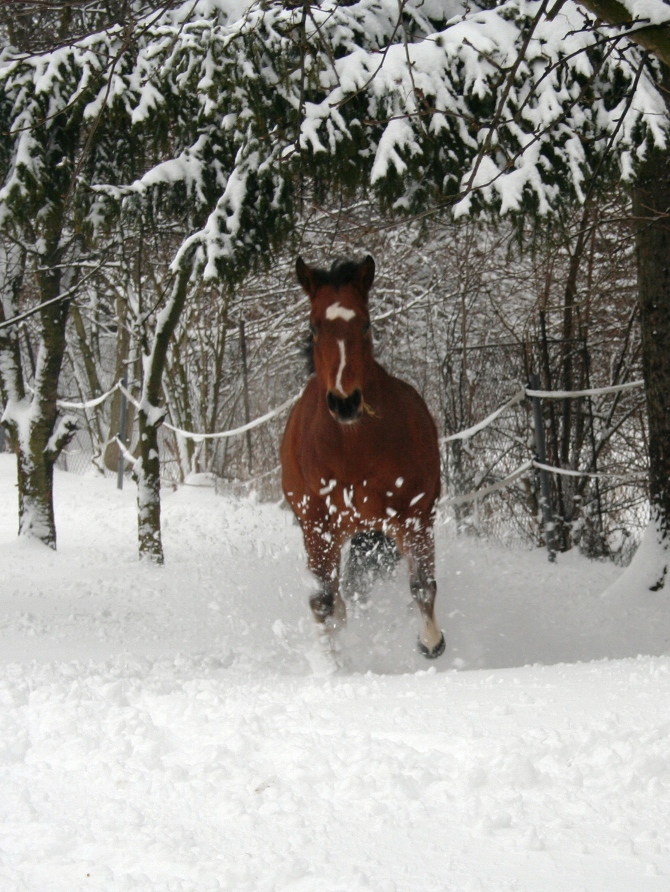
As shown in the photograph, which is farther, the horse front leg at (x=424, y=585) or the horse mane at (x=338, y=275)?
the horse front leg at (x=424, y=585)

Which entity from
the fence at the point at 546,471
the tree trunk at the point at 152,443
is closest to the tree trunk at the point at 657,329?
the fence at the point at 546,471

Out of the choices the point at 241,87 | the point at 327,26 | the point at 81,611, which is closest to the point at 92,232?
the point at 241,87

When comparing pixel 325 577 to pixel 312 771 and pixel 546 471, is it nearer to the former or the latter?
pixel 312 771

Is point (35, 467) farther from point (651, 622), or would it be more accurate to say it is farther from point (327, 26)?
point (651, 622)

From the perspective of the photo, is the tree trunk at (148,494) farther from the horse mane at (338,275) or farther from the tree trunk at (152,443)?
the horse mane at (338,275)

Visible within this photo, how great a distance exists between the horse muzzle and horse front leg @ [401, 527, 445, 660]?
1.09 m

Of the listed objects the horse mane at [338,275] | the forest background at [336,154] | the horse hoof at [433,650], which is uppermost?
the forest background at [336,154]

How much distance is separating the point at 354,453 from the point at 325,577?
2.66 feet

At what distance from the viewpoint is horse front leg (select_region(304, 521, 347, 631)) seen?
5145mm

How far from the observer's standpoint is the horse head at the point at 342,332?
437 cm

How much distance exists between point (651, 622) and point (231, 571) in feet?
10.3

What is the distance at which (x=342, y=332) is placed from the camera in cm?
445

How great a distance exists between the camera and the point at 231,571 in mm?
7242

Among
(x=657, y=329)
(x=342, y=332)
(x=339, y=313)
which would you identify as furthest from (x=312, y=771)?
(x=657, y=329)
